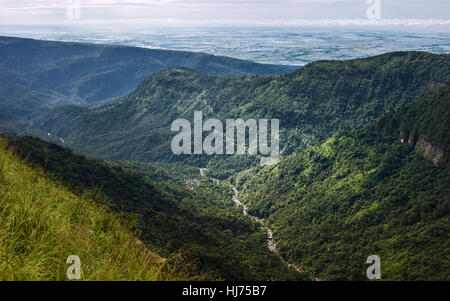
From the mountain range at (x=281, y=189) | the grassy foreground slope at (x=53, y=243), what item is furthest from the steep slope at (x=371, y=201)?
the grassy foreground slope at (x=53, y=243)

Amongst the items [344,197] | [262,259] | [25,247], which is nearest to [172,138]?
[344,197]

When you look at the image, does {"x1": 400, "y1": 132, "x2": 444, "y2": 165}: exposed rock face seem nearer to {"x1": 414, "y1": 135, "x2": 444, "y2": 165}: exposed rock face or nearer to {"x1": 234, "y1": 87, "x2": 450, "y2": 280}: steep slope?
{"x1": 414, "y1": 135, "x2": 444, "y2": 165}: exposed rock face

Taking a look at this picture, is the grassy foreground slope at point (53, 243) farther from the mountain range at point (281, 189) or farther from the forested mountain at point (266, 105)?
the forested mountain at point (266, 105)

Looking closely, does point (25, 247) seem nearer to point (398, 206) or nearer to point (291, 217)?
point (398, 206)

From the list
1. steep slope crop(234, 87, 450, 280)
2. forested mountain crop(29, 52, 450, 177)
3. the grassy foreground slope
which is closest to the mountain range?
the grassy foreground slope

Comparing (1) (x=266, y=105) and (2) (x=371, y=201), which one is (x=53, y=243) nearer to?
(2) (x=371, y=201)

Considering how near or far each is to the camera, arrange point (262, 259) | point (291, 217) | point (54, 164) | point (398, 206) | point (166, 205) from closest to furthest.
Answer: point (54, 164)
point (262, 259)
point (166, 205)
point (398, 206)
point (291, 217)
